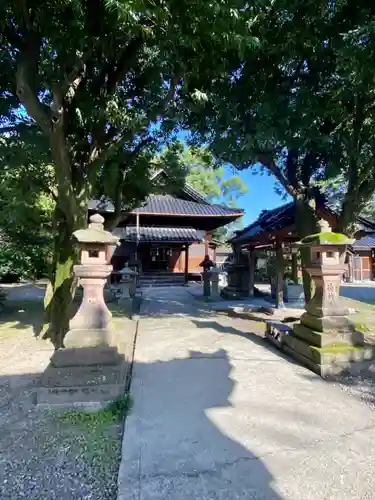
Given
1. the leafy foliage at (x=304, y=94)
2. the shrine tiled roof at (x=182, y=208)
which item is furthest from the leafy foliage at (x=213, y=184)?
the leafy foliage at (x=304, y=94)

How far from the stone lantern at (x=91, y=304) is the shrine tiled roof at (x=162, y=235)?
11451 millimetres

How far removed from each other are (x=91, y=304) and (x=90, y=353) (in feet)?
2.01

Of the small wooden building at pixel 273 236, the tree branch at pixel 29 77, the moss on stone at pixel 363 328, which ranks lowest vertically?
the moss on stone at pixel 363 328

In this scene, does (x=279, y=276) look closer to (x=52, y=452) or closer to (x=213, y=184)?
(x=52, y=452)

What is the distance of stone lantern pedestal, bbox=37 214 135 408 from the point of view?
3604 mm

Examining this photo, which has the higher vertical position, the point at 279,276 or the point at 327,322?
the point at 279,276

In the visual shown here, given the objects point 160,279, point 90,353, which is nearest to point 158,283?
point 160,279

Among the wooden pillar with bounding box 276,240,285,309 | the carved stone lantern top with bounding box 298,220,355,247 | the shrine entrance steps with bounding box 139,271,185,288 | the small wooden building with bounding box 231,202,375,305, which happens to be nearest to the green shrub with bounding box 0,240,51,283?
the shrine entrance steps with bounding box 139,271,185,288

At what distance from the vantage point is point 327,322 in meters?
4.59

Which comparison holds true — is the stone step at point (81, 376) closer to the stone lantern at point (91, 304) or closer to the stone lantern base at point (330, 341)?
the stone lantern at point (91, 304)

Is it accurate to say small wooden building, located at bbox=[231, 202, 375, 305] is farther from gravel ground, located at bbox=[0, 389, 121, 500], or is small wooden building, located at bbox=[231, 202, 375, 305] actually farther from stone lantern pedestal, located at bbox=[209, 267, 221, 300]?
gravel ground, located at bbox=[0, 389, 121, 500]

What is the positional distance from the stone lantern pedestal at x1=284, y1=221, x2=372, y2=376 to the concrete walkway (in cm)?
29

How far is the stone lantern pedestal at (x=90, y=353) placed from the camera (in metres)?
3.60

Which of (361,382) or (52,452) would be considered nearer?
(52,452)
